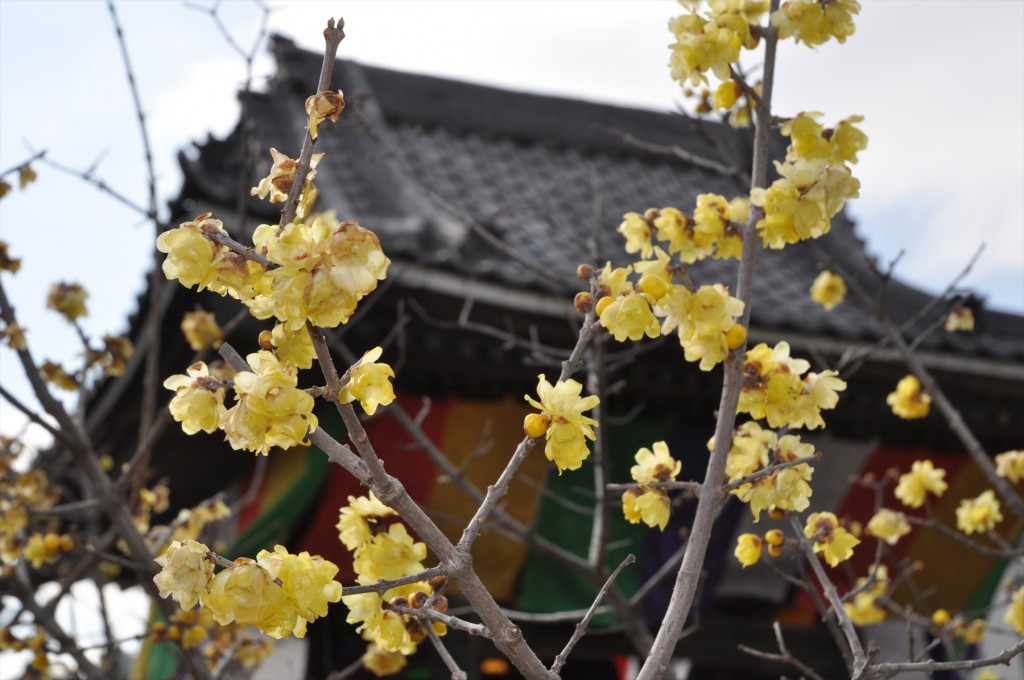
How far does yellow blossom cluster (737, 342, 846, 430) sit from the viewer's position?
1.70 metres

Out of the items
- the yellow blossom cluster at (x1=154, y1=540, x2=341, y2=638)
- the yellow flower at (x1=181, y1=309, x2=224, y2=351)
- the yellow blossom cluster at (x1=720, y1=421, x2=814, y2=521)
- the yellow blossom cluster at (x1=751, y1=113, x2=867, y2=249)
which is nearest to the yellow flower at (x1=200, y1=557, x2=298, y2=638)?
the yellow blossom cluster at (x1=154, y1=540, x2=341, y2=638)

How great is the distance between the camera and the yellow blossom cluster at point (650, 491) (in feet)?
5.63

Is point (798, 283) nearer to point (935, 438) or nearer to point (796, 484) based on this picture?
point (935, 438)

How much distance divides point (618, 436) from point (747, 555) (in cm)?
289

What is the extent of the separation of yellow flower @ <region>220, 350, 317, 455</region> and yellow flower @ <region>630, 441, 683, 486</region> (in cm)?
68

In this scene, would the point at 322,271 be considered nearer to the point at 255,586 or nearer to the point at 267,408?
the point at 267,408

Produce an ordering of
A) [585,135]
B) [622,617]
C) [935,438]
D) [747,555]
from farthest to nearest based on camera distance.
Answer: [585,135]
[935,438]
[622,617]
[747,555]

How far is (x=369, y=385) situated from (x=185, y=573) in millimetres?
317

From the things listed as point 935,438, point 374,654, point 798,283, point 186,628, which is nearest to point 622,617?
point 374,654

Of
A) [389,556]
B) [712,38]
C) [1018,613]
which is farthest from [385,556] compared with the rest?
[1018,613]

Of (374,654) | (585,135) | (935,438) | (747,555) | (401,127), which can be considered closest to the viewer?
(747,555)

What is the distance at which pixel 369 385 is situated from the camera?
129 centimetres

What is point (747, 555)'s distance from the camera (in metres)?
1.78

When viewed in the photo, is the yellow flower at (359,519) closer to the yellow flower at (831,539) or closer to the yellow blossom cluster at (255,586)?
the yellow blossom cluster at (255,586)
